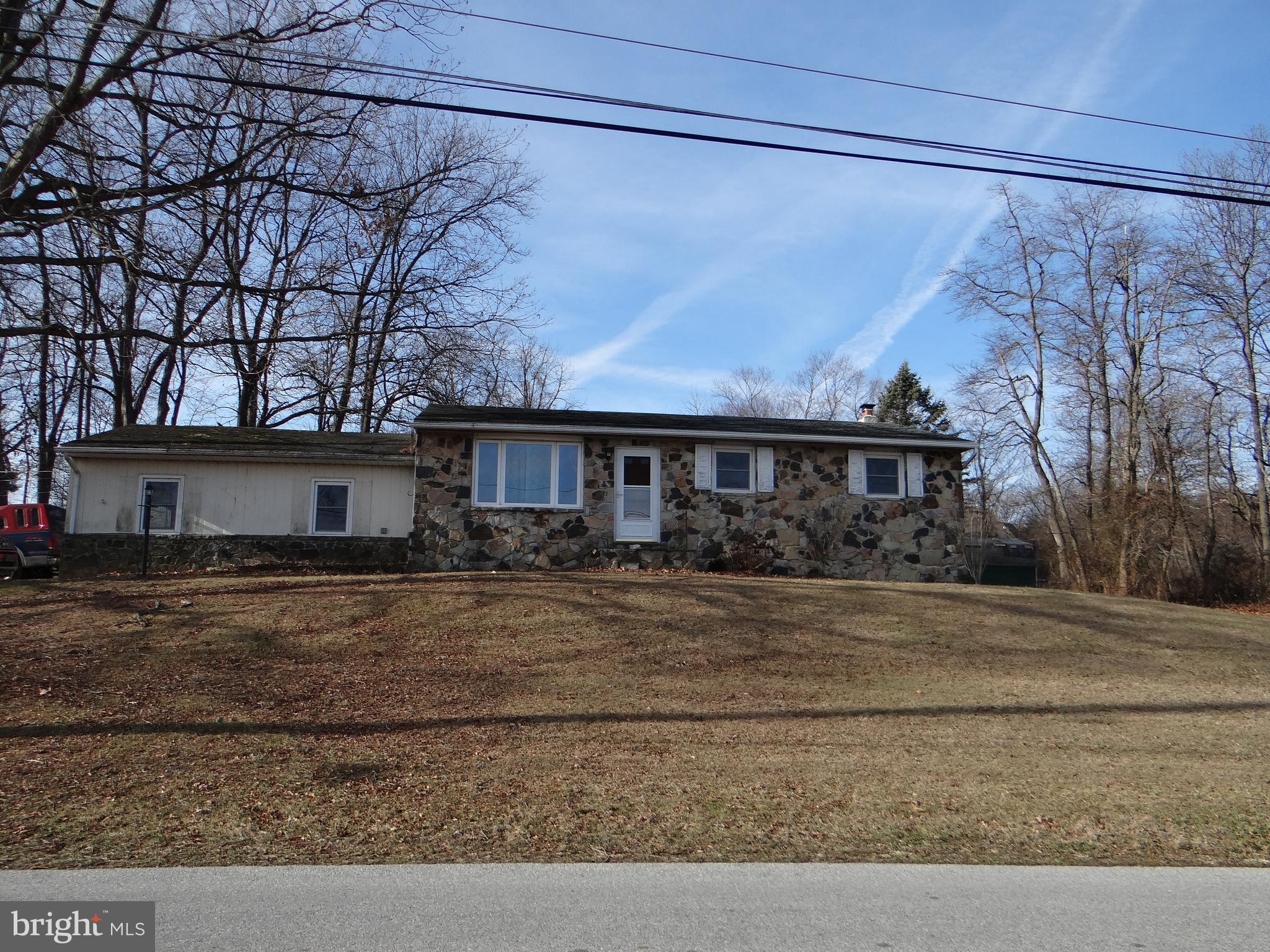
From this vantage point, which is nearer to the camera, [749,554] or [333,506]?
[749,554]

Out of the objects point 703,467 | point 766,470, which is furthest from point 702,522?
point 766,470

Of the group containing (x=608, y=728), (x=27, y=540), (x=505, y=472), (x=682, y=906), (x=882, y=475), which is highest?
(x=882, y=475)

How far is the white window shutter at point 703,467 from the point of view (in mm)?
17453

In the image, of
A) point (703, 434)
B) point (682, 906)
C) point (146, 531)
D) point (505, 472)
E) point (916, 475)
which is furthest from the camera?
point (916, 475)

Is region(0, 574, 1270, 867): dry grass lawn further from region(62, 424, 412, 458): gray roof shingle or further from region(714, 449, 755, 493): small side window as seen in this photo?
region(62, 424, 412, 458): gray roof shingle

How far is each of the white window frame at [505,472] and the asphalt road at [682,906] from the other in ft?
39.7

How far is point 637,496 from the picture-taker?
17.3 metres

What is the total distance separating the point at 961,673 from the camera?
10.5 m

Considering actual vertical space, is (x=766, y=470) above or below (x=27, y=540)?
above

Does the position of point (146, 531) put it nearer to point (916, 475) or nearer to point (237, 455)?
point (237, 455)

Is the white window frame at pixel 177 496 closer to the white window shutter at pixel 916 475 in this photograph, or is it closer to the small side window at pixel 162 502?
the small side window at pixel 162 502

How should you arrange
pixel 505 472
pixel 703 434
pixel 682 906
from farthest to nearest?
pixel 703 434 → pixel 505 472 → pixel 682 906

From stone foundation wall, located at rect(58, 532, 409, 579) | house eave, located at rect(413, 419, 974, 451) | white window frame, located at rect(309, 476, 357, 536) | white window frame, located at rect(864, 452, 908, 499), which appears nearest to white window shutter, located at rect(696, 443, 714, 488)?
house eave, located at rect(413, 419, 974, 451)

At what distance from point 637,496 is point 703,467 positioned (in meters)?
1.49
